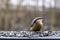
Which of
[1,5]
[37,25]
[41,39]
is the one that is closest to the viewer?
[41,39]

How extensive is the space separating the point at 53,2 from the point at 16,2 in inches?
21.0

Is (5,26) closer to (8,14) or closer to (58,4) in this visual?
(8,14)

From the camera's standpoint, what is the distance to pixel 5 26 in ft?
11.6

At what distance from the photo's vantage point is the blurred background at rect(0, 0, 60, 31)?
3.42 m

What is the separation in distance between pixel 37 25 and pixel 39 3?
1868 mm

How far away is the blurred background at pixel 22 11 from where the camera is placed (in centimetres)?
342

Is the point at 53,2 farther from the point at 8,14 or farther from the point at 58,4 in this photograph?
the point at 8,14

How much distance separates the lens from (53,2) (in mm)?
3553

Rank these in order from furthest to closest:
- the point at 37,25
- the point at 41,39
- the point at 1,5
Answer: the point at 1,5
the point at 37,25
the point at 41,39

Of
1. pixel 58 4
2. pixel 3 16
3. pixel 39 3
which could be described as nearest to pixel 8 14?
pixel 3 16

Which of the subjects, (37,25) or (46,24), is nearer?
(37,25)

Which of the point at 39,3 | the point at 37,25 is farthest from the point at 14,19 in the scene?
the point at 37,25

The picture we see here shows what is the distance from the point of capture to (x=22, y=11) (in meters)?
3.42

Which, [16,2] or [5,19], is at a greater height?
[16,2]
